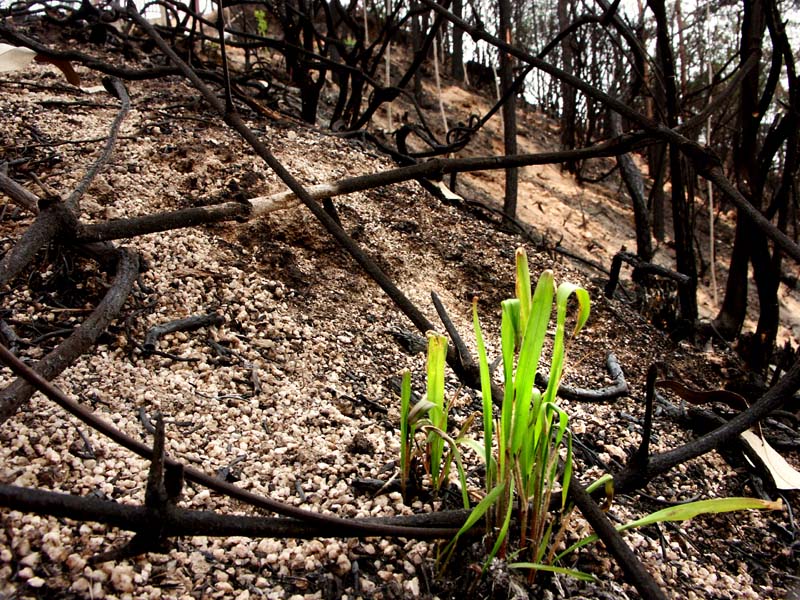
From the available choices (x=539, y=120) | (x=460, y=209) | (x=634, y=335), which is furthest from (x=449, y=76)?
(x=634, y=335)

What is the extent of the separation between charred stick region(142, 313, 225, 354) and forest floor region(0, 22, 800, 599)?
2cm

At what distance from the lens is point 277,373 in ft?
3.59

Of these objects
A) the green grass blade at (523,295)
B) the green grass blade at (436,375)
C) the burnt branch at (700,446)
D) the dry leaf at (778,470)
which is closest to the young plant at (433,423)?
the green grass blade at (436,375)

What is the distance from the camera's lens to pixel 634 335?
165cm

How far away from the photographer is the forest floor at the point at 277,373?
28.3 inches

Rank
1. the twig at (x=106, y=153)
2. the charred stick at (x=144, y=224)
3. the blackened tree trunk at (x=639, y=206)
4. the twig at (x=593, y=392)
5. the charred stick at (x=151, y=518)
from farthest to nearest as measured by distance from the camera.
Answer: the blackened tree trunk at (x=639, y=206)
the twig at (x=593, y=392)
the twig at (x=106, y=153)
the charred stick at (x=144, y=224)
the charred stick at (x=151, y=518)

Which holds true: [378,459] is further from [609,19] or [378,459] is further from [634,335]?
[609,19]

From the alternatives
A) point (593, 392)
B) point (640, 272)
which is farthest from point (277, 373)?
point (640, 272)

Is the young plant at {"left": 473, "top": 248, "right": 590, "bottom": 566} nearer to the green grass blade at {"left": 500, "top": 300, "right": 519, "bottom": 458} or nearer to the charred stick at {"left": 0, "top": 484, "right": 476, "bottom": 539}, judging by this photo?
the green grass blade at {"left": 500, "top": 300, "right": 519, "bottom": 458}

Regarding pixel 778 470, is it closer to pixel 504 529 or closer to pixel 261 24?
pixel 504 529

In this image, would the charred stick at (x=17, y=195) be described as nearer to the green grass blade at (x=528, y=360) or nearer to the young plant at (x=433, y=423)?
the young plant at (x=433, y=423)

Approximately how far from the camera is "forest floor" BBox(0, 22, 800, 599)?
72 cm

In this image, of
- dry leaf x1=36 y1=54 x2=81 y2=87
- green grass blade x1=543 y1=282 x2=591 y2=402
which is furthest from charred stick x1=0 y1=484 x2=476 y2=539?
dry leaf x1=36 y1=54 x2=81 y2=87

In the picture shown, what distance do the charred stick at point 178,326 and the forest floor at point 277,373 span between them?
2 centimetres
